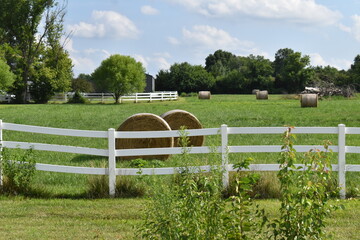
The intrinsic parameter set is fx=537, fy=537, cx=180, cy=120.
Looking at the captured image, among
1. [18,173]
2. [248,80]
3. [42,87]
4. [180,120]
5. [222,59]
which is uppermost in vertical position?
[222,59]

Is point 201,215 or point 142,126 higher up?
point 142,126

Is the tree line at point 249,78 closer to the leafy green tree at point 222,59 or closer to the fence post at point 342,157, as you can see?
the leafy green tree at point 222,59

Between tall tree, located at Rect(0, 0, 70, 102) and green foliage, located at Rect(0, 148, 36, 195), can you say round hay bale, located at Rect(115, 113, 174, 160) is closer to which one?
green foliage, located at Rect(0, 148, 36, 195)

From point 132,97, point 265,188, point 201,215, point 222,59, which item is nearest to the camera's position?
point 201,215

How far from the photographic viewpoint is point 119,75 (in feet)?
179

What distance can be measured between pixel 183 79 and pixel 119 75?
1360 inches

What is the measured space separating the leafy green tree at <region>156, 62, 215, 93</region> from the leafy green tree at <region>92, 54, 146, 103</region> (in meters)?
30.6

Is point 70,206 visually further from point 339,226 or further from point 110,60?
point 110,60

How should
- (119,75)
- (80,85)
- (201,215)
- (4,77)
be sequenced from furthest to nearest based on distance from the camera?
(80,85) < (119,75) < (4,77) < (201,215)

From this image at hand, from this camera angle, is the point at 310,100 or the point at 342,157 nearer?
the point at 342,157

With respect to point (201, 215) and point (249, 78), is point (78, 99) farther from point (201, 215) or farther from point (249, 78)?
point (201, 215)

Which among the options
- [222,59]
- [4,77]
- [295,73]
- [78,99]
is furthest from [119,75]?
[222,59]

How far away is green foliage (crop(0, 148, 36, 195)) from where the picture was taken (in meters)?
9.51

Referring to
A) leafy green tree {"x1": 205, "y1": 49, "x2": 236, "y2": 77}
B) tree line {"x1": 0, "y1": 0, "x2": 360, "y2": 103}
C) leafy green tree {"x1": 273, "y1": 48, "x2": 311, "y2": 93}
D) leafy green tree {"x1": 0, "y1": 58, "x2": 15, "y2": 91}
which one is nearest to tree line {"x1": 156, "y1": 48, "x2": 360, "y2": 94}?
leafy green tree {"x1": 273, "y1": 48, "x2": 311, "y2": 93}
